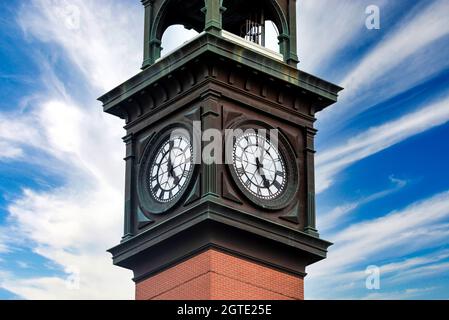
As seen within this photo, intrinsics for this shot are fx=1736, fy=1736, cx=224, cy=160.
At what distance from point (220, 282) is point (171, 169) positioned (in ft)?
15.3

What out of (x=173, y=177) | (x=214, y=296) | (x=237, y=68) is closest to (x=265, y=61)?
(x=237, y=68)

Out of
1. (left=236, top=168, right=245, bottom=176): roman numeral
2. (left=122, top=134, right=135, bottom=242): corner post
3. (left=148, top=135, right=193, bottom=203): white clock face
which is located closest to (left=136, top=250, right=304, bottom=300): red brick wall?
(left=122, top=134, right=135, bottom=242): corner post

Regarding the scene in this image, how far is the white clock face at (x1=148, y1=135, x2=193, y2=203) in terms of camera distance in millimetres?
56250

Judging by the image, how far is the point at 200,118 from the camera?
56375mm

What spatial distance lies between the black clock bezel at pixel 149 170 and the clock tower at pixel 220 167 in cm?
4

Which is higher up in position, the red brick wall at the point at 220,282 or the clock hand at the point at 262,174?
the clock hand at the point at 262,174

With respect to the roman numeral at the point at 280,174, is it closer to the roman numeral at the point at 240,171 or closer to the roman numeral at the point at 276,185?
the roman numeral at the point at 276,185

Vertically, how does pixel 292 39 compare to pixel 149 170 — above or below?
above

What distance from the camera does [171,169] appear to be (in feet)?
187

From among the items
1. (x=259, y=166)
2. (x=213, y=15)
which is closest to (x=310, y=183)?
(x=259, y=166)

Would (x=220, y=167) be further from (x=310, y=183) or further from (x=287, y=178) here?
(x=310, y=183)

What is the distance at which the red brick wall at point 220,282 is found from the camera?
178 ft

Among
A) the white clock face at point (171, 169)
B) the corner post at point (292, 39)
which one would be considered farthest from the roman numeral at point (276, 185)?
the corner post at point (292, 39)

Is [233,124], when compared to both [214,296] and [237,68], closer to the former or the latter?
[237,68]
